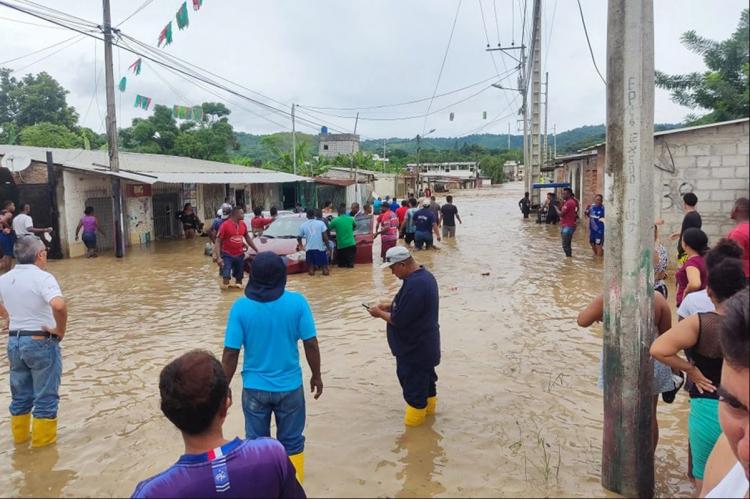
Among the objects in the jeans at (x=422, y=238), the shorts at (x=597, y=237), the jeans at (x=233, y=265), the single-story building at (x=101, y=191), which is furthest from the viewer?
the single-story building at (x=101, y=191)

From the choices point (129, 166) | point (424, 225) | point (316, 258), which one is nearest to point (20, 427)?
point (316, 258)

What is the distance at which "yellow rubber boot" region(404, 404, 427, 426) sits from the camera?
505 cm

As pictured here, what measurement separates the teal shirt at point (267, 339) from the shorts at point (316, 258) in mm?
8948

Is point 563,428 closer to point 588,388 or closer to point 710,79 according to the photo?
point 588,388

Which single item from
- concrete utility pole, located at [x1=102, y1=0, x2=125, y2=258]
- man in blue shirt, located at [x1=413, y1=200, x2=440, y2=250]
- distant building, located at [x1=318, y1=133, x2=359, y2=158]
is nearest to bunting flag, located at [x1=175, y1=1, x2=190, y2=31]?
concrete utility pole, located at [x1=102, y1=0, x2=125, y2=258]

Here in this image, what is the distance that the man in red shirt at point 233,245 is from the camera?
35.3 ft

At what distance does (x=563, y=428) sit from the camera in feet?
16.4

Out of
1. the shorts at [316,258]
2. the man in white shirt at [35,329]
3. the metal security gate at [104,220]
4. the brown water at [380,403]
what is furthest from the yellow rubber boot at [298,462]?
the metal security gate at [104,220]

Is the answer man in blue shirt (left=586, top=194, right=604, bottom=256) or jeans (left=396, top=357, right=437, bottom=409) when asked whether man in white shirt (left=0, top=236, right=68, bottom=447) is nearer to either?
jeans (left=396, top=357, right=437, bottom=409)

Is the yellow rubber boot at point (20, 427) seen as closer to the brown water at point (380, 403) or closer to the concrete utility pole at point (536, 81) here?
the brown water at point (380, 403)

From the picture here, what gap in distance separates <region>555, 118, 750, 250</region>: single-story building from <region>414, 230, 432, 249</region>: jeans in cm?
693

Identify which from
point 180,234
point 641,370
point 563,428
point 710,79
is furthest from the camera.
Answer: point 180,234

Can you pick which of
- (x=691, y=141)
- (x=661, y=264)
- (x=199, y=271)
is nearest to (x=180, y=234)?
(x=199, y=271)

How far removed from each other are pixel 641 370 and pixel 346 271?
400 inches
